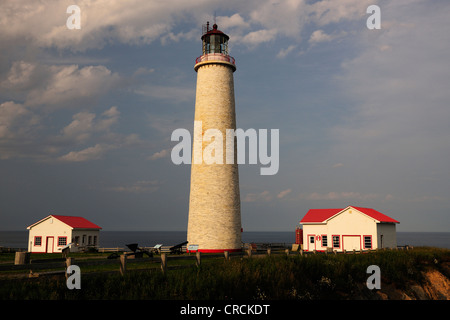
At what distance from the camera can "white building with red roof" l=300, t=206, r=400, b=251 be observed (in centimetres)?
3988

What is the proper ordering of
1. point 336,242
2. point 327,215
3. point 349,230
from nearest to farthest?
point 349,230, point 336,242, point 327,215

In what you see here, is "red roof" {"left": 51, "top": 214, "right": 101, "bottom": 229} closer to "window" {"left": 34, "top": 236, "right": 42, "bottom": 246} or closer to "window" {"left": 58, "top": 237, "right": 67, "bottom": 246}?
"window" {"left": 58, "top": 237, "right": 67, "bottom": 246}

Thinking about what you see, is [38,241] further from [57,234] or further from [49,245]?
[57,234]

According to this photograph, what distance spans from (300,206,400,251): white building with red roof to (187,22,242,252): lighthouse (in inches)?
463

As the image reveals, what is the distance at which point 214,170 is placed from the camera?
34938 mm

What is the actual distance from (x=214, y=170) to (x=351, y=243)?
17293mm

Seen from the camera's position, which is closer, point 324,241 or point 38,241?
point 324,241

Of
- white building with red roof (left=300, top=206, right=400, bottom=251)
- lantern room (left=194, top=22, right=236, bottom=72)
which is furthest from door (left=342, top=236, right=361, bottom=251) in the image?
lantern room (left=194, top=22, right=236, bottom=72)

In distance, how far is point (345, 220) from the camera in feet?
136

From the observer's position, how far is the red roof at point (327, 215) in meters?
41.1

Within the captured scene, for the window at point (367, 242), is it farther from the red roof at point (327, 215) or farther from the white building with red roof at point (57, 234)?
the white building with red roof at point (57, 234)

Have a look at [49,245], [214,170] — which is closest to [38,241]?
[49,245]
